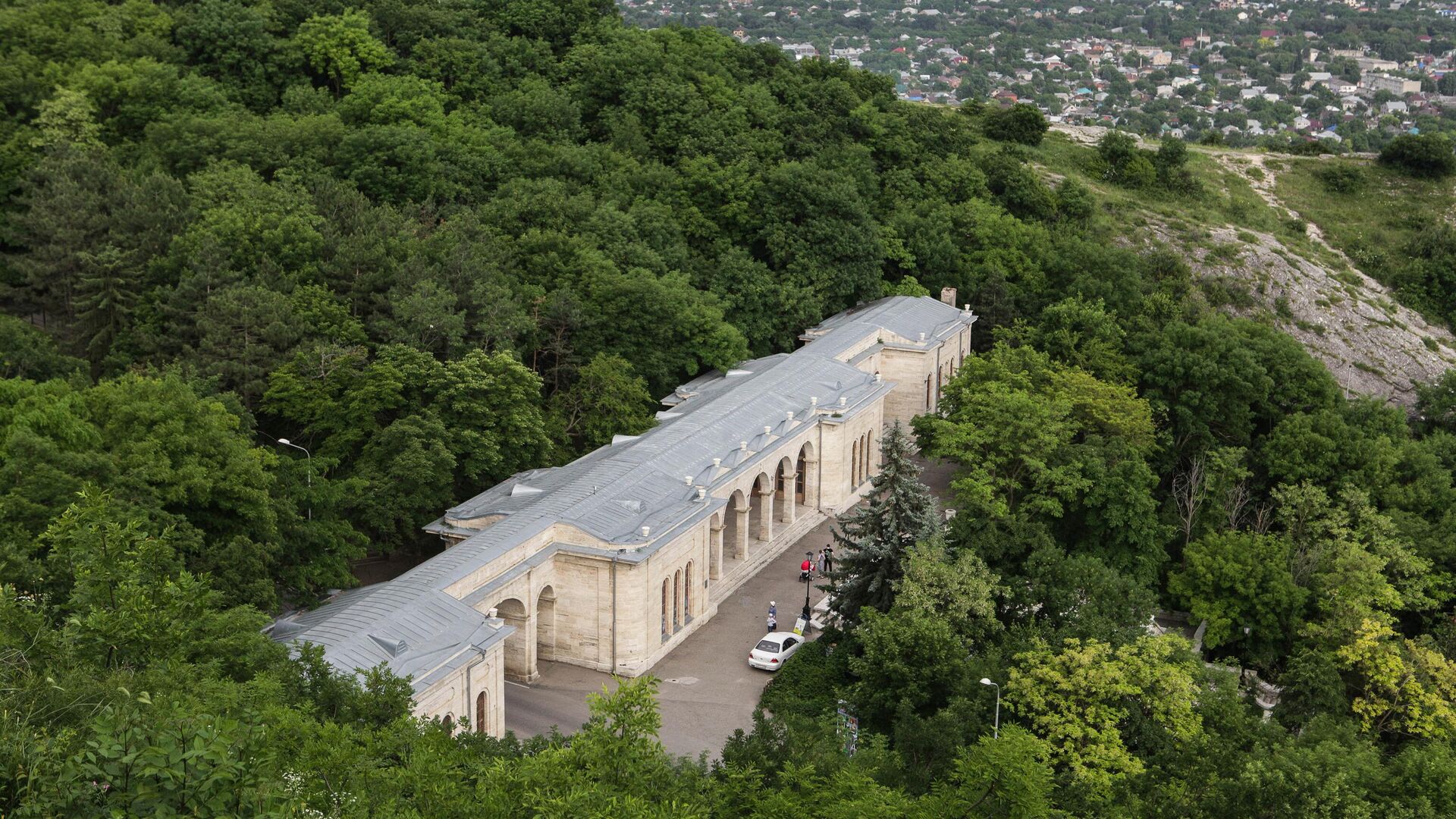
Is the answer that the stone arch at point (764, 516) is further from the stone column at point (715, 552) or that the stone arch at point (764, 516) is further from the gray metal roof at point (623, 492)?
the stone column at point (715, 552)

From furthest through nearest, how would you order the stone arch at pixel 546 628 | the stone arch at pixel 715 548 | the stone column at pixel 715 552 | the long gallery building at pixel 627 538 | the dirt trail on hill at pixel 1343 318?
the dirt trail on hill at pixel 1343 318, the stone column at pixel 715 552, the stone arch at pixel 715 548, the stone arch at pixel 546 628, the long gallery building at pixel 627 538

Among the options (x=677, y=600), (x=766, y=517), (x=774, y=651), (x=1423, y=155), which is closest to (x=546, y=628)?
(x=677, y=600)

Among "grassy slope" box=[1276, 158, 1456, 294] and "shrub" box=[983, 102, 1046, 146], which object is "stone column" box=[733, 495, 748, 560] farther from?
"grassy slope" box=[1276, 158, 1456, 294]

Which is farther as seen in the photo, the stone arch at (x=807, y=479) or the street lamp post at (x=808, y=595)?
the stone arch at (x=807, y=479)

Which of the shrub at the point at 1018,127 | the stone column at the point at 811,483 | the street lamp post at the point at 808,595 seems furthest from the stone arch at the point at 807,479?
the shrub at the point at 1018,127

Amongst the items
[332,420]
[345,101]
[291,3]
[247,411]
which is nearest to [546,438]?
[332,420]

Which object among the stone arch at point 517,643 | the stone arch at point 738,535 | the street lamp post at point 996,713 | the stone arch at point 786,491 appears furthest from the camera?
the stone arch at point 786,491

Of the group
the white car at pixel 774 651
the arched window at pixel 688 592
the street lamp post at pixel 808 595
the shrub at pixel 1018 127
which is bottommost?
the street lamp post at pixel 808 595
